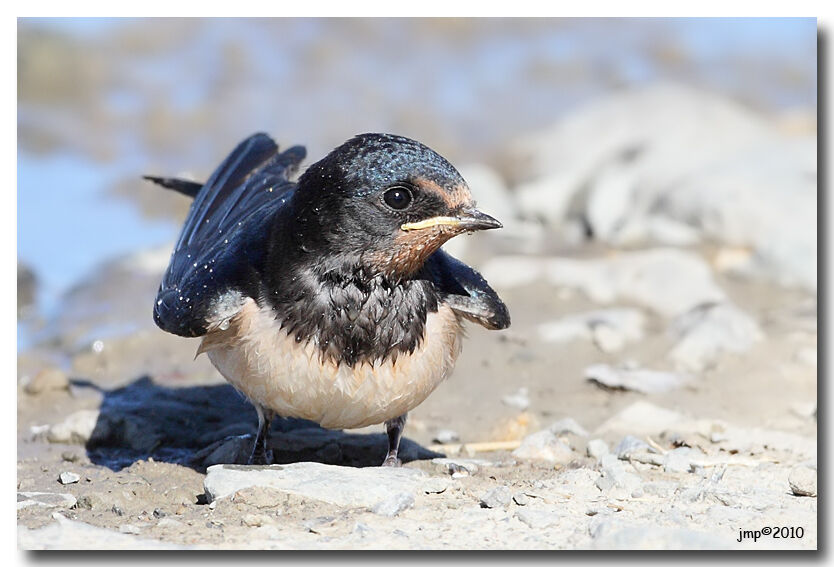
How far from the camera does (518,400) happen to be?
7.10 metres

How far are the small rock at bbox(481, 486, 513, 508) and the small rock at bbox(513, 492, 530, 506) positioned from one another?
0.02 m

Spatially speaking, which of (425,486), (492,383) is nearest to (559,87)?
(492,383)

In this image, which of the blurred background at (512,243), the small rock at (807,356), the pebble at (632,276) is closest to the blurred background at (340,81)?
the blurred background at (512,243)

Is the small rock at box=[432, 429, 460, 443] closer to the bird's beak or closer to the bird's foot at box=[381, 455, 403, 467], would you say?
the bird's foot at box=[381, 455, 403, 467]

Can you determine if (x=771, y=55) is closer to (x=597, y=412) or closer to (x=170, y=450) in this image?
(x=597, y=412)

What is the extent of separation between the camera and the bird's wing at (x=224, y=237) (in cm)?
530

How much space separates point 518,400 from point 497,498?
2.15 meters

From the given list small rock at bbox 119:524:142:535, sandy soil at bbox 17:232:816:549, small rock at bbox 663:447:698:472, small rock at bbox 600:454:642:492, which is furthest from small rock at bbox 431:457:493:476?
small rock at bbox 119:524:142:535

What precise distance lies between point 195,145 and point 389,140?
27.6 feet

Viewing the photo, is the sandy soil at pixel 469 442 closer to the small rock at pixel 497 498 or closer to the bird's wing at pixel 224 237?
the small rock at pixel 497 498

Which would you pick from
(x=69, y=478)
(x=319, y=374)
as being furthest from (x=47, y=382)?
(x=319, y=374)

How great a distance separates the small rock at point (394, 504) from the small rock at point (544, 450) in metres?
1.22

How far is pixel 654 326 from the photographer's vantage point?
8070 mm

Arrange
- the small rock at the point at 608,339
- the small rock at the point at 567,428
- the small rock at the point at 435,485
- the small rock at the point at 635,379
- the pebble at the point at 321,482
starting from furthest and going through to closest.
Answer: the small rock at the point at 608,339
the small rock at the point at 635,379
the small rock at the point at 567,428
the small rock at the point at 435,485
the pebble at the point at 321,482
